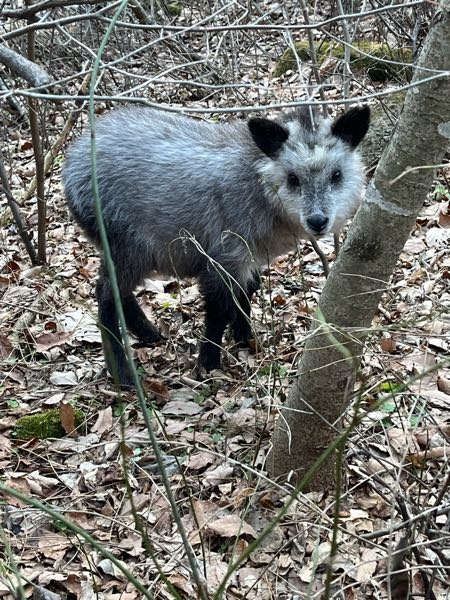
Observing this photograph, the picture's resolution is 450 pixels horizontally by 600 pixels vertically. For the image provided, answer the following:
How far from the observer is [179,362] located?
532cm

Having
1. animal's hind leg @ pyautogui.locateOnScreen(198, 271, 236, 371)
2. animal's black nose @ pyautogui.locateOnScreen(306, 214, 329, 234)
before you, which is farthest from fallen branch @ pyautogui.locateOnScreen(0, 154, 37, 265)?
animal's black nose @ pyautogui.locateOnScreen(306, 214, 329, 234)

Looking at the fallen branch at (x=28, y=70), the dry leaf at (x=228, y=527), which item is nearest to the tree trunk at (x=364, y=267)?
the dry leaf at (x=228, y=527)

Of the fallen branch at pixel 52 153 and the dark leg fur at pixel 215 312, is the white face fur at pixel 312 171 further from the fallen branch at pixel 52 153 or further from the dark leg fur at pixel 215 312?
the fallen branch at pixel 52 153

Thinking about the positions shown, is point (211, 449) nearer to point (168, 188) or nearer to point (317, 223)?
point (317, 223)

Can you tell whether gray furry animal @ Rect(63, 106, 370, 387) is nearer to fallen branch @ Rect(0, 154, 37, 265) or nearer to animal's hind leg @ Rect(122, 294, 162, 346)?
animal's hind leg @ Rect(122, 294, 162, 346)

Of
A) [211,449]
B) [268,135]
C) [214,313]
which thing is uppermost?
[268,135]

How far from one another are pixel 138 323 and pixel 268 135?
68.8 inches

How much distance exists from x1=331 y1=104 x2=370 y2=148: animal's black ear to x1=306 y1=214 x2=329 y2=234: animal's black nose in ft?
1.90

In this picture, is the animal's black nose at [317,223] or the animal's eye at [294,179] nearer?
the animal's black nose at [317,223]

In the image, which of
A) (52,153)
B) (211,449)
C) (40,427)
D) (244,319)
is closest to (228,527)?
(211,449)

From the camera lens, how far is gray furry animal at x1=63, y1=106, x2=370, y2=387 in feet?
15.2

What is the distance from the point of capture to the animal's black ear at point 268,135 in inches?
179

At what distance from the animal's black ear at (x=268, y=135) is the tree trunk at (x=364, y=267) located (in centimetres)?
179

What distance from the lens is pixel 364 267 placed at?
2.89 m
